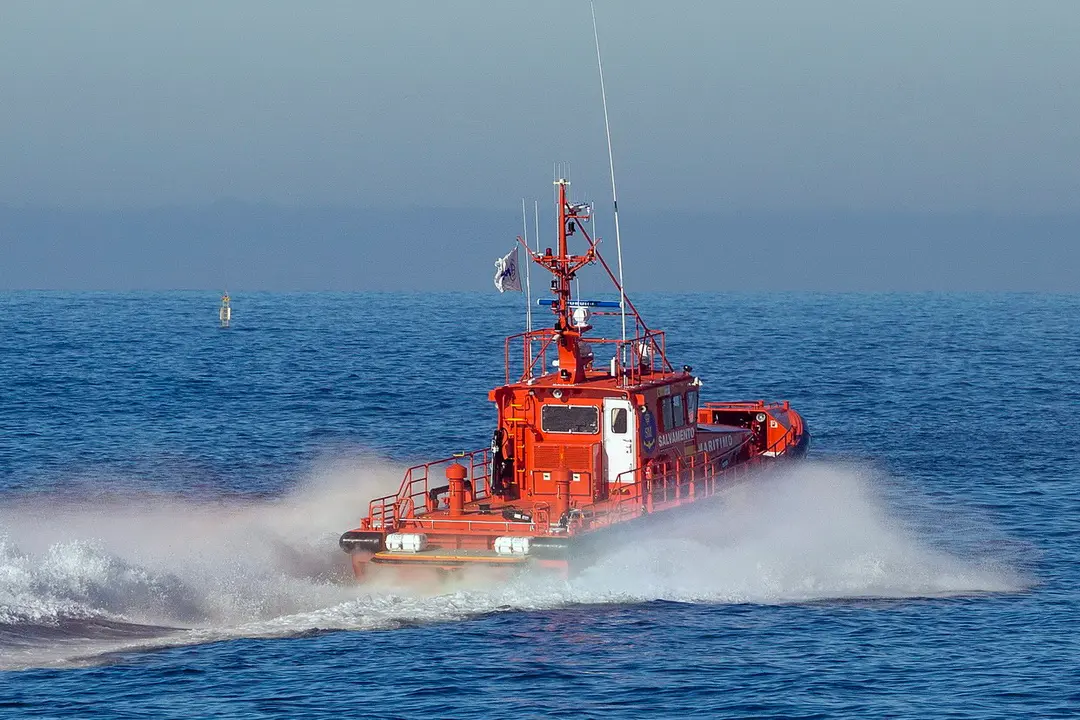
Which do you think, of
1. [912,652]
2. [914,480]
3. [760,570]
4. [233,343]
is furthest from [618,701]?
[233,343]

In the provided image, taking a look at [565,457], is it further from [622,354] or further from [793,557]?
[793,557]

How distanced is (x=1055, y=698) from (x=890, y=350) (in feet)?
260

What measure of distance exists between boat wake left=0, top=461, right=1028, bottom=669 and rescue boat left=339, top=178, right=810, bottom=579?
0.56 meters

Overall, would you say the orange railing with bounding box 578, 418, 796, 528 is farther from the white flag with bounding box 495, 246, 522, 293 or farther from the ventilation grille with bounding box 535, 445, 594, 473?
the white flag with bounding box 495, 246, 522, 293

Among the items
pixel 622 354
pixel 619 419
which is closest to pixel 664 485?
pixel 619 419

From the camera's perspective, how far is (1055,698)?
21656 millimetres

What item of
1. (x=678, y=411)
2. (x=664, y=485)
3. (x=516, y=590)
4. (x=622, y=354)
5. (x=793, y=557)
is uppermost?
(x=622, y=354)

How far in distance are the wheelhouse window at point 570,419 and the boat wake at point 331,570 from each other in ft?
8.56

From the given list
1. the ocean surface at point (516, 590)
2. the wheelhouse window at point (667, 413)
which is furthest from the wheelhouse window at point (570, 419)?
the ocean surface at point (516, 590)

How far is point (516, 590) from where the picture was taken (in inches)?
1049

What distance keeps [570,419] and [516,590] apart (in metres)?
4.51

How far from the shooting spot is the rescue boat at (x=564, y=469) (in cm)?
2709

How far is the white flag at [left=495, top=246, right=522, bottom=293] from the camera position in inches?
1196

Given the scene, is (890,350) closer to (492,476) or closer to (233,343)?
(233,343)
